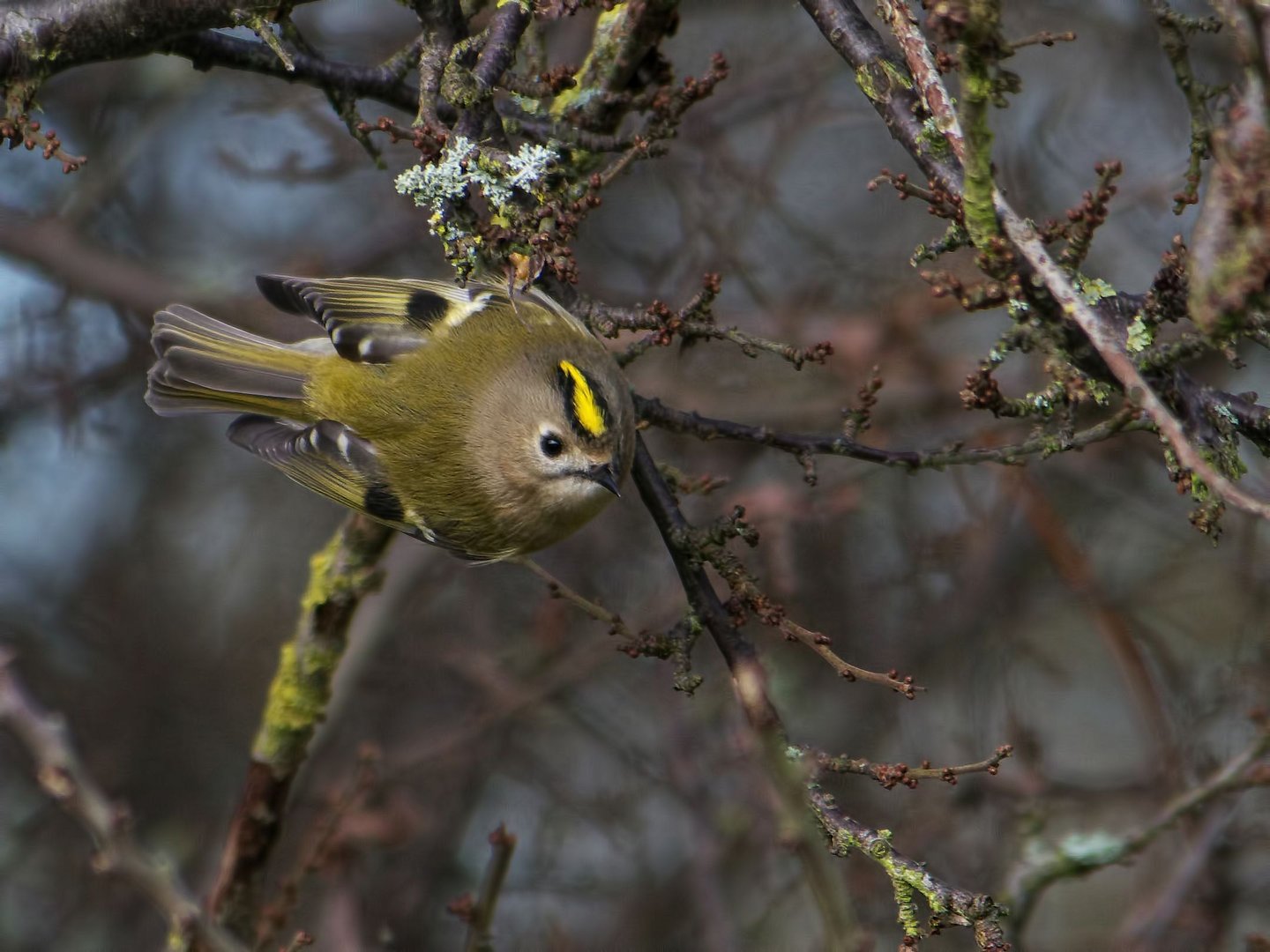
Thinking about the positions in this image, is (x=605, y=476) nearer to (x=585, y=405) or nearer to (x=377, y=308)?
(x=585, y=405)

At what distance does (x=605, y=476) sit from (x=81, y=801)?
123 centimetres

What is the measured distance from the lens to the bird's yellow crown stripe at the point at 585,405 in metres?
2.71

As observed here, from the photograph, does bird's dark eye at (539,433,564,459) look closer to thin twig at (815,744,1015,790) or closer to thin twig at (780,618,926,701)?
thin twig at (780,618,926,701)

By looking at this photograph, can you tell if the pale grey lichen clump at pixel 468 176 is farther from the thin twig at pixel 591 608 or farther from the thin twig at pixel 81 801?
the thin twig at pixel 81 801

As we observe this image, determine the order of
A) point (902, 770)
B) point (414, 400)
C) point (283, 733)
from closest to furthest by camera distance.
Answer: point (902, 770) → point (283, 733) → point (414, 400)

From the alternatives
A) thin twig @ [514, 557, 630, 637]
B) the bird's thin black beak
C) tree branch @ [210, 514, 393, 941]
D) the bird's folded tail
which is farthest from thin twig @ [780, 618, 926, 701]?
the bird's folded tail

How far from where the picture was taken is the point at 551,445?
2.93m

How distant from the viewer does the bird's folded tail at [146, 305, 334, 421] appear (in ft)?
10.3

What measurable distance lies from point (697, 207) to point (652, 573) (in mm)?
1350

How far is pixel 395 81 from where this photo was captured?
248 centimetres

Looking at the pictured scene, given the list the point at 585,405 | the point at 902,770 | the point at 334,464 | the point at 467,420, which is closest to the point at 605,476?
the point at 585,405

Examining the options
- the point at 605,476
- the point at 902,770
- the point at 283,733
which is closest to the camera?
the point at 902,770

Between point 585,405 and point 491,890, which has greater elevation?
point 585,405

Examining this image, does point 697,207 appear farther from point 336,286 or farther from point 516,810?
point 516,810
